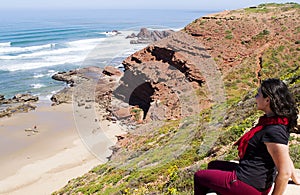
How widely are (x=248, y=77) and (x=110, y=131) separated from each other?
40.1 feet

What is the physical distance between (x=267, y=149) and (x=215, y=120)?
36.0 ft

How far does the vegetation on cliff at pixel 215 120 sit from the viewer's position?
9398 millimetres

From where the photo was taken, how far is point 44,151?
2380cm

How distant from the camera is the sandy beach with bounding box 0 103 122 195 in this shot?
1895cm

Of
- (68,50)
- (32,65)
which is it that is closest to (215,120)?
(32,65)

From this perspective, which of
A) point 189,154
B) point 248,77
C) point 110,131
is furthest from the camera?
point 110,131

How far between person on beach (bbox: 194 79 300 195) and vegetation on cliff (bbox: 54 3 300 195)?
106 inches

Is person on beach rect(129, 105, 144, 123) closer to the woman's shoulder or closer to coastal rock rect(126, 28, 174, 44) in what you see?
the woman's shoulder

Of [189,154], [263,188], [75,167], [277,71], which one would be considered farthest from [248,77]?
[263,188]

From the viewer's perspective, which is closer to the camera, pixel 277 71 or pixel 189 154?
pixel 189 154

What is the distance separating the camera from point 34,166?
21.1m

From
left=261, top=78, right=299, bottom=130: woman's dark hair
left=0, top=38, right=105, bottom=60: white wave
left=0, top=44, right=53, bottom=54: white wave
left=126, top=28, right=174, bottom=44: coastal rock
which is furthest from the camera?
left=126, top=28, right=174, bottom=44: coastal rock

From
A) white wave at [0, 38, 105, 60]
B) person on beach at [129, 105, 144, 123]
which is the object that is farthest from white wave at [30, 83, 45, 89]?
person on beach at [129, 105, 144, 123]

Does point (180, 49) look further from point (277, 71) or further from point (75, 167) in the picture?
point (75, 167)
